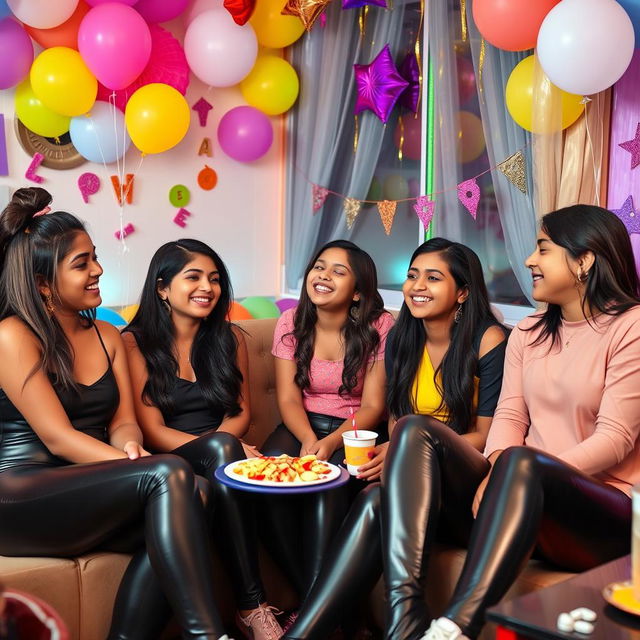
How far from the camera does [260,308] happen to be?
483 cm

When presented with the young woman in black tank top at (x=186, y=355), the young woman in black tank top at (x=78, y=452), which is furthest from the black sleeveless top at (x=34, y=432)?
the young woman in black tank top at (x=186, y=355)

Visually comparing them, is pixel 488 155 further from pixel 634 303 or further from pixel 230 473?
pixel 230 473

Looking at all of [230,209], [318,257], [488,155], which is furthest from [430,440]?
[230,209]

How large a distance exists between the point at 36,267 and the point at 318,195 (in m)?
2.89

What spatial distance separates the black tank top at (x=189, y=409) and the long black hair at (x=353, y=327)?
0.33 metres

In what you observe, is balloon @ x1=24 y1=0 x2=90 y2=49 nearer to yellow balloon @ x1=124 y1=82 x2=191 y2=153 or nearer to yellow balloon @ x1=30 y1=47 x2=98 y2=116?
yellow balloon @ x1=30 y1=47 x2=98 y2=116

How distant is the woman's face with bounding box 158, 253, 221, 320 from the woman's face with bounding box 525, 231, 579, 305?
3.26 ft

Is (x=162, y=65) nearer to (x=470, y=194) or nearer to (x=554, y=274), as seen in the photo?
(x=470, y=194)

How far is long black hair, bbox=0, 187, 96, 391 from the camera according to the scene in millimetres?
2250

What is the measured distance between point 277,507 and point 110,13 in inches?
107

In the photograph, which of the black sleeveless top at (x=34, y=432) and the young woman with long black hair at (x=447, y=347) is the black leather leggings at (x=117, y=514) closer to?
the black sleeveless top at (x=34, y=432)

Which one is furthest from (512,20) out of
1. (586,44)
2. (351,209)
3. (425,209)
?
(351,209)

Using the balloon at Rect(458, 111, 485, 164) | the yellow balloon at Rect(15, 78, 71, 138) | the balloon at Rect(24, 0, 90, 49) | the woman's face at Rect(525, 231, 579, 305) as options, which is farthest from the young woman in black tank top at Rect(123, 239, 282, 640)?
the balloon at Rect(24, 0, 90, 49)

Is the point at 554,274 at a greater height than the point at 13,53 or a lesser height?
lesser
